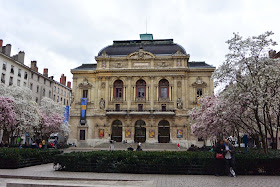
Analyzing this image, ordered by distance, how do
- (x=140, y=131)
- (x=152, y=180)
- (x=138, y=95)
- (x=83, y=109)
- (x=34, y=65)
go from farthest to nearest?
1. (x=34, y=65)
2. (x=138, y=95)
3. (x=83, y=109)
4. (x=140, y=131)
5. (x=152, y=180)

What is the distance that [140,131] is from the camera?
5438cm

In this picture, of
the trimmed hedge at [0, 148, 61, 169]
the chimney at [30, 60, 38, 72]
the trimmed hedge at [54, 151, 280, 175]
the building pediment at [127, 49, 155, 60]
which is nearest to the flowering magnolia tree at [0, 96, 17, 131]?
the trimmed hedge at [0, 148, 61, 169]

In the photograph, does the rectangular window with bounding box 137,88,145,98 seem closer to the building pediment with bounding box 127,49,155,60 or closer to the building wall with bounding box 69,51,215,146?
the building wall with bounding box 69,51,215,146

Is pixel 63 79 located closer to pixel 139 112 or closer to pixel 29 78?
pixel 29 78

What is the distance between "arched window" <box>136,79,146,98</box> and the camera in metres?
56.2

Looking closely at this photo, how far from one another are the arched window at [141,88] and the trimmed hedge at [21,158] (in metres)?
36.5

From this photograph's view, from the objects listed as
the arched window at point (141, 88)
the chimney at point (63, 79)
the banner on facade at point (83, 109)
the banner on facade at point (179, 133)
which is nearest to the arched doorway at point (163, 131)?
the banner on facade at point (179, 133)

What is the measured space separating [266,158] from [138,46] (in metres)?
47.3

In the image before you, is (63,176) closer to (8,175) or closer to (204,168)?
(8,175)

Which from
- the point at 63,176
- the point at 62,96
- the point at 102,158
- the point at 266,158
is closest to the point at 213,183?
the point at 266,158

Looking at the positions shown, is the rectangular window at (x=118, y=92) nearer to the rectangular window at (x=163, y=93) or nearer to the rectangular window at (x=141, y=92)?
the rectangular window at (x=141, y=92)

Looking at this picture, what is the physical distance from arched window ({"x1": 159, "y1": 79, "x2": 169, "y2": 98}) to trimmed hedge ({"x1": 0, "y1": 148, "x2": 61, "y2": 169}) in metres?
37.4

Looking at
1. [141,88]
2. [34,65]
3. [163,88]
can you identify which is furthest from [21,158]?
[34,65]

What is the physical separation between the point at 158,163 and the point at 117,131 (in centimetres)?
4050
